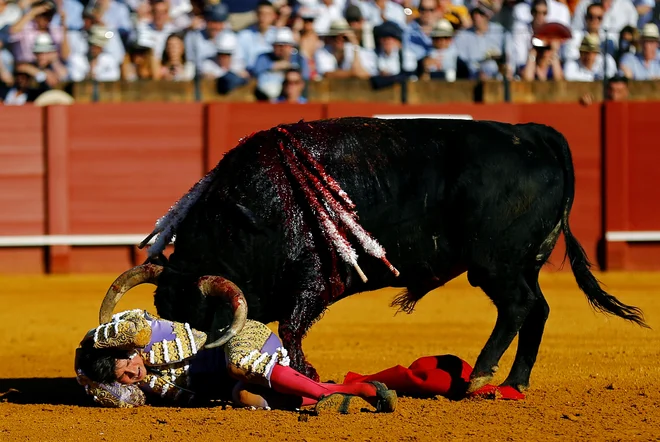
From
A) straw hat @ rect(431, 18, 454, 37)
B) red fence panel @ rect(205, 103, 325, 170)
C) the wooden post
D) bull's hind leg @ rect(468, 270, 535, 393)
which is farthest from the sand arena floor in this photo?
straw hat @ rect(431, 18, 454, 37)

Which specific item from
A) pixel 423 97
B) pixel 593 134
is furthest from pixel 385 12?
pixel 593 134

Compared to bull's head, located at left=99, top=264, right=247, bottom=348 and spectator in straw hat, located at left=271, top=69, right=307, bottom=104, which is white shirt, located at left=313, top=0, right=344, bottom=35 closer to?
spectator in straw hat, located at left=271, top=69, right=307, bottom=104

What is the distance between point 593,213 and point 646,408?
688cm

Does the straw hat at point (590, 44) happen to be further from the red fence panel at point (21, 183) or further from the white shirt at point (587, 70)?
the red fence panel at point (21, 183)

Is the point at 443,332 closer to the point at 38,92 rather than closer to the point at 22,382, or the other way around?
the point at 22,382

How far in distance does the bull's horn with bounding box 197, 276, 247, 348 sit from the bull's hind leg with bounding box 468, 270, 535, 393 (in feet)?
3.41

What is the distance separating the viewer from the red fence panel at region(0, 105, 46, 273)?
11.4 meters

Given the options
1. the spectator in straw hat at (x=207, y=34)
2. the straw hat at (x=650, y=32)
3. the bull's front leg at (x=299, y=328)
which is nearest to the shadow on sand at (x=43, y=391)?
the bull's front leg at (x=299, y=328)

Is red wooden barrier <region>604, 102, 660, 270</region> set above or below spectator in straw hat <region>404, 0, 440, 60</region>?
below

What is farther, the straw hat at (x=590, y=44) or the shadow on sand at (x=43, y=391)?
the straw hat at (x=590, y=44)

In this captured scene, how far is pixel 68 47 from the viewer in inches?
441

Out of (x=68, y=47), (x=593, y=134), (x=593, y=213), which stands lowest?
(x=593, y=213)

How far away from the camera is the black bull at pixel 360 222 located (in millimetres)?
5023

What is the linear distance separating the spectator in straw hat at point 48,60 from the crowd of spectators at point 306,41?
0.4 inches
